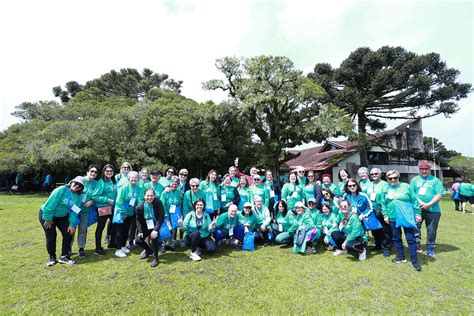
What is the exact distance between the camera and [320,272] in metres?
4.35

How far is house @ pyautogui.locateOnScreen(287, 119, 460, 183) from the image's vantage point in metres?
24.7

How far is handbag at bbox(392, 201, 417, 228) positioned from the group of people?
0.05 feet

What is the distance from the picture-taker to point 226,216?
5707 millimetres

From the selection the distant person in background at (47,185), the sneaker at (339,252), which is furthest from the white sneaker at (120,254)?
the distant person in background at (47,185)

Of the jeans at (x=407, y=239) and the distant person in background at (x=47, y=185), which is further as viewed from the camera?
the distant person in background at (x=47, y=185)

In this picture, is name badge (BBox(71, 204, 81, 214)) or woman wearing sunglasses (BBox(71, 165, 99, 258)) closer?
name badge (BBox(71, 204, 81, 214))

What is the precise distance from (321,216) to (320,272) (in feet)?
5.14

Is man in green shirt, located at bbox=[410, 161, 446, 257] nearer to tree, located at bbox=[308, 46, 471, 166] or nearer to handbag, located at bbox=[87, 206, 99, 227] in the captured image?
handbag, located at bbox=[87, 206, 99, 227]

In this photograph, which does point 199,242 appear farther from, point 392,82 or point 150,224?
point 392,82

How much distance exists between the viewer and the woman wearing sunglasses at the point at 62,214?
447 centimetres

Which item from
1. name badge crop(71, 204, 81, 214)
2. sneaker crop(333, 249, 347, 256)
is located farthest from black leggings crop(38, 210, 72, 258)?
sneaker crop(333, 249, 347, 256)

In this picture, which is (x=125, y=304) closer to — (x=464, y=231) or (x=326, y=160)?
(x=464, y=231)

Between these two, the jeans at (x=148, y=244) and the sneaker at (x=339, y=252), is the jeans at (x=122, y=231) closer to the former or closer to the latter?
the jeans at (x=148, y=244)

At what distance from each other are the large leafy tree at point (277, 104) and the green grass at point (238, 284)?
14910mm
